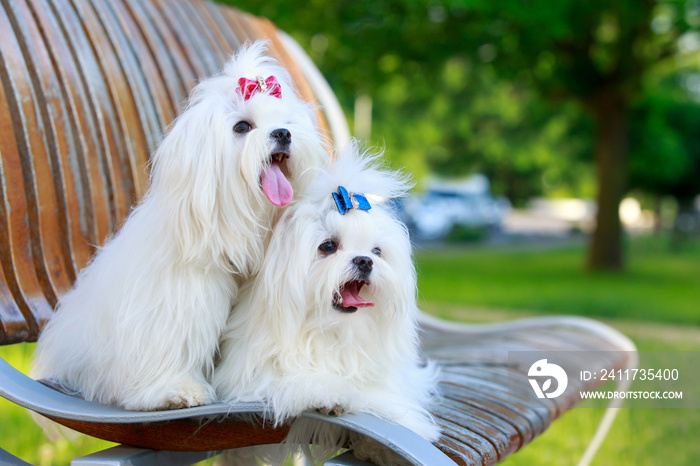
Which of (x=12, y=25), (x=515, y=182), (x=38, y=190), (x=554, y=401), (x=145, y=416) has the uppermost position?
(x=12, y=25)

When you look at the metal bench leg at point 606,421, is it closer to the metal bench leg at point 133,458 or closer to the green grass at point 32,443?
the metal bench leg at point 133,458

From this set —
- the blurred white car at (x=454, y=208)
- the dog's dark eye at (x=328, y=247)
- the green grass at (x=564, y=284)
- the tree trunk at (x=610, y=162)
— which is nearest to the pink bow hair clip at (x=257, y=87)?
the dog's dark eye at (x=328, y=247)

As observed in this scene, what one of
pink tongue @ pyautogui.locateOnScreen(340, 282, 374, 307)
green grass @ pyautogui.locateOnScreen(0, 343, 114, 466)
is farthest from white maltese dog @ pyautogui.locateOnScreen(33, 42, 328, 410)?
green grass @ pyautogui.locateOnScreen(0, 343, 114, 466)

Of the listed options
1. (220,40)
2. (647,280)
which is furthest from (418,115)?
(220,40)

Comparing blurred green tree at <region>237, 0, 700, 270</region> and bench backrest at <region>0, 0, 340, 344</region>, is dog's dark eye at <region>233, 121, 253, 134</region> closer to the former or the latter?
bench backrest at <region>0, 0, 340, 344</region>

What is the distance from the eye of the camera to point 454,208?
2594 centimetres

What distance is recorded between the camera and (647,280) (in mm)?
11359

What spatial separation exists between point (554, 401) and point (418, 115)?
16.8 m

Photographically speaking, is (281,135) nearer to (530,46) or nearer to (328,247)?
(328,247)

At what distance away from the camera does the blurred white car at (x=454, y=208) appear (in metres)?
22.3

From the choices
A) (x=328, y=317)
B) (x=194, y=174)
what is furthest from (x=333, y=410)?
(x=194, y=174)

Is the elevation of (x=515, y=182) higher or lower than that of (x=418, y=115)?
lower

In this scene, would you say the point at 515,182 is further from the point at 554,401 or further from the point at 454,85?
the point at 554,401

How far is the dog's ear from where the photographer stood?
150 cm
